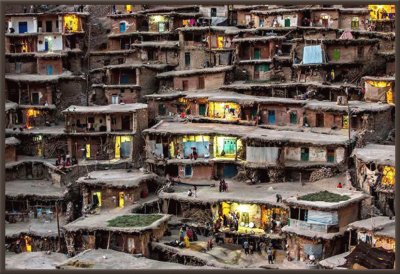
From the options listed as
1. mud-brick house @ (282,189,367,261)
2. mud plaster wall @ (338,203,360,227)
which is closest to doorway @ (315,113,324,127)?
mud-brick house @ (282,189,367,261)

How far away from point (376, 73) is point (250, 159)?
35.3 feet

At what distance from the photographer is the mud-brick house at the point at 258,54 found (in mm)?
→ 43500

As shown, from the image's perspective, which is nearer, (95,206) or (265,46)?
(95,206)

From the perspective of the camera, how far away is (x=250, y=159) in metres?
35.4

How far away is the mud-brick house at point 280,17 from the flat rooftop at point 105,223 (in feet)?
57.2

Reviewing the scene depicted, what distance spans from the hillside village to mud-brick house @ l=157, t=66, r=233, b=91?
0.27ft

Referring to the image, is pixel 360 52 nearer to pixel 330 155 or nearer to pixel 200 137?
pixel 330 155

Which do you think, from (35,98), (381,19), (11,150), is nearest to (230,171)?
(11,150)

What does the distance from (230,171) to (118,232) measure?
882 cm

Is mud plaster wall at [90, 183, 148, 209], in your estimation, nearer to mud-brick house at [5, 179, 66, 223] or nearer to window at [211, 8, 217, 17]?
mud-brick house at [5, 179, 66, 223]

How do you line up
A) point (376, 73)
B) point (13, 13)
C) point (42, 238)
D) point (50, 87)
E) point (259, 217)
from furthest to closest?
point (13, 13) < point (50, 87) < point (376, 73) < point (42, 238) < point (259, 217)

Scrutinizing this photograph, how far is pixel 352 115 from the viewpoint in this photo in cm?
3588

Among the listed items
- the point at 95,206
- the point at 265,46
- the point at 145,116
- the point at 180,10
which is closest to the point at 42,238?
the point at 95,206

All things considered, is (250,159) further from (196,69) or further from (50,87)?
(50,87)
